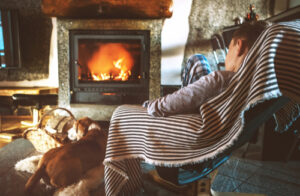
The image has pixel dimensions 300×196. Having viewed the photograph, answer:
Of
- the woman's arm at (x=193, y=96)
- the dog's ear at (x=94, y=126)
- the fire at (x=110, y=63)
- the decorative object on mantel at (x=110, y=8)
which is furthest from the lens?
the fire at (x=110, y=63)

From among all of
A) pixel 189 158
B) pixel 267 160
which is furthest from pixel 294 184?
pixel 189 158

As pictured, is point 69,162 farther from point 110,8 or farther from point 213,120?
point 110,8

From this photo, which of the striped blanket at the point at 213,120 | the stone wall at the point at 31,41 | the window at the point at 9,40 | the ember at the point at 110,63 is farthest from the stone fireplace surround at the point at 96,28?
the striped blanket at the point at 213,120

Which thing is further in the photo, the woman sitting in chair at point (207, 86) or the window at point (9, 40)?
the window at point (9, 40)

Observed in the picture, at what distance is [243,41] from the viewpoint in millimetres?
822

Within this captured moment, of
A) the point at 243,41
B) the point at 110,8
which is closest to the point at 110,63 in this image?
the point at 110,8

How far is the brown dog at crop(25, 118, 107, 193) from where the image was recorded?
3.60 feet

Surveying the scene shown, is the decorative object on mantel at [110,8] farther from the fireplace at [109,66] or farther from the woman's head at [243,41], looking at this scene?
the woman's head at [243,41]

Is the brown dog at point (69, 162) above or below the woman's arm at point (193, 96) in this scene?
below

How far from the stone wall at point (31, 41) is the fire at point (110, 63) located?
26.5 inches

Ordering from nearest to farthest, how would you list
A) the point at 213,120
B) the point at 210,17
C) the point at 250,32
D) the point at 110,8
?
the point at 213,120, the point at 250,32, the point at 110,8, the point at 210,17

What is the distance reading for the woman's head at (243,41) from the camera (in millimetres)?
813

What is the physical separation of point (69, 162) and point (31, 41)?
6.75ft

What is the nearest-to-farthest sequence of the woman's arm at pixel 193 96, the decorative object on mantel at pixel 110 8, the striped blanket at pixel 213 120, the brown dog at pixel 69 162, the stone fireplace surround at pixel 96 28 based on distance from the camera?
the striped blanket at pixel 213 120, the woman's arm at pixel 193 96, the brown dog at pixel 69 162, the decorative object on mantel at pixel 110 8, the stone fireplace surround at pixel 96 28
